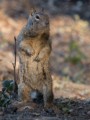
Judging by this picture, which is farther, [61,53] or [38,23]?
[61,53]

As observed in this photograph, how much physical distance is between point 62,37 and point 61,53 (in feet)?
3.12

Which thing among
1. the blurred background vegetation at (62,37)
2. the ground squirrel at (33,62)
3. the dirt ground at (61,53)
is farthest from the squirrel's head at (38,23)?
the blurred background vegetation at (62,37)

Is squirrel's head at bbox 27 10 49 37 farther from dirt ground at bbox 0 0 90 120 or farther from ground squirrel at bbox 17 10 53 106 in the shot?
dirt ground at bbox 0 0 90 120

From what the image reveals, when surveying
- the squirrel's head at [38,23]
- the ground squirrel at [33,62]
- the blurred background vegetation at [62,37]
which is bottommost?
the ground squirrel at [33,62]

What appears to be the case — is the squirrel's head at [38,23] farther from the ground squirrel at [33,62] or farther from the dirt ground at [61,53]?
the dirt ground at [61,53]

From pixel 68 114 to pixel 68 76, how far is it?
17.5 feet

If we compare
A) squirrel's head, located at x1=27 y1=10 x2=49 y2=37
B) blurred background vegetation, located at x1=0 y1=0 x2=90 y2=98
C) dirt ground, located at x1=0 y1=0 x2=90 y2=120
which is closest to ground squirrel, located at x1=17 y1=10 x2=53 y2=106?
squirrel's head, located at x1=27 y1=10 x2=49 y2=37

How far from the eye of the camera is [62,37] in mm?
13156

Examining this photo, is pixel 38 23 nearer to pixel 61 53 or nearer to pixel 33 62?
pixel 33 62

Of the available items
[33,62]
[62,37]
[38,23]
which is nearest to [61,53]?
[62,37]

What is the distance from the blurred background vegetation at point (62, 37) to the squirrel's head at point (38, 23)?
3.20m

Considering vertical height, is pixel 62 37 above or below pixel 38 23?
above

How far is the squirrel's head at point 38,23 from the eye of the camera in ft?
17.2

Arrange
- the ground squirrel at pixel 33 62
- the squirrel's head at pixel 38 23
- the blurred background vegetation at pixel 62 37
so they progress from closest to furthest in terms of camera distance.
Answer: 1. the squirrel's head at pixel 38 23
2. the ground squirrel at pixel 33 62
3. the blurred background vegetation at pixel 62 37
